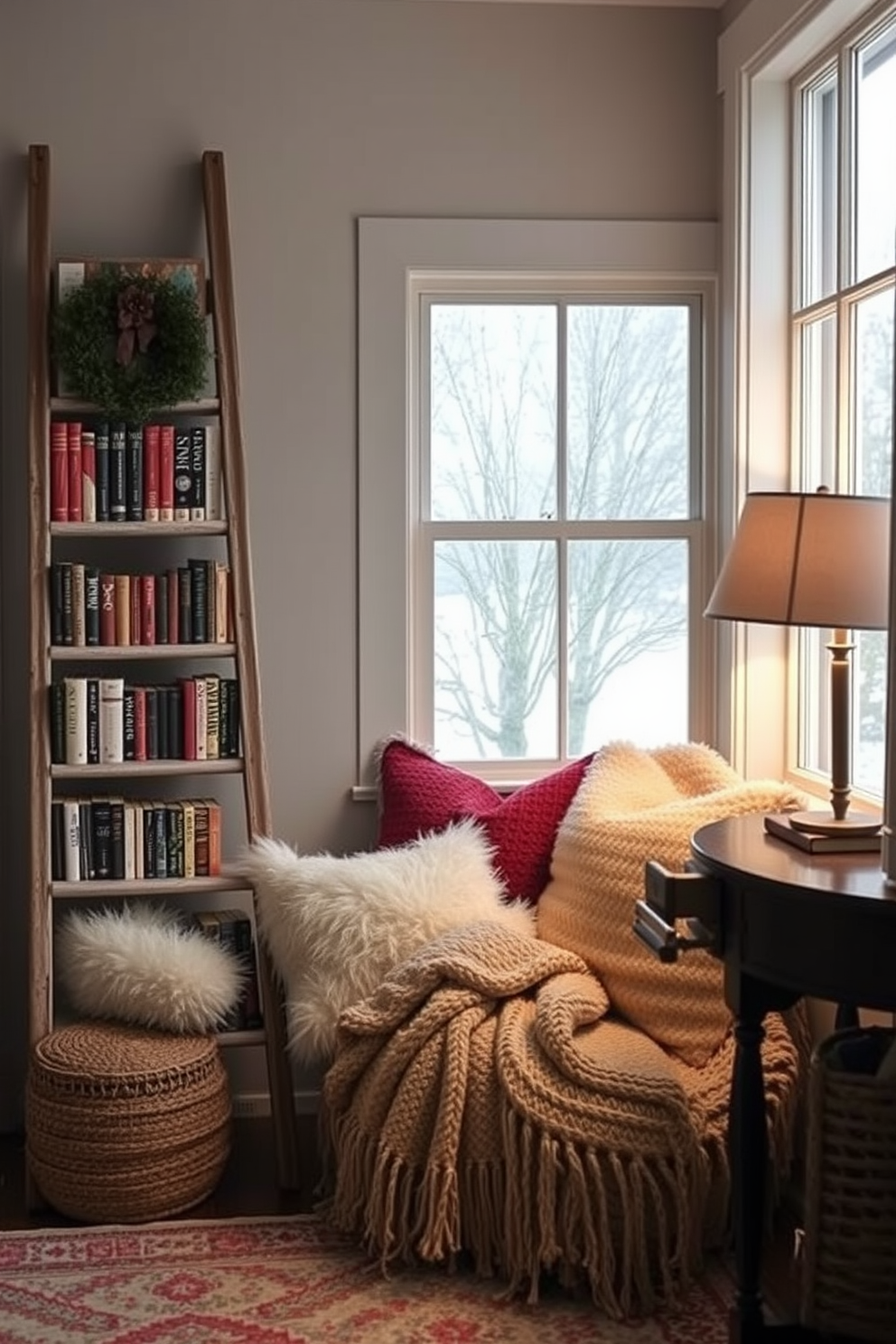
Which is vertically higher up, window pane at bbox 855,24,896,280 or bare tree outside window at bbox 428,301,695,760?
window pane at bbox 855,24,896,280

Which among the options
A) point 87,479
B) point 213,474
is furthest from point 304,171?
point 87,479

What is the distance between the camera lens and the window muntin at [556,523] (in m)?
3.91

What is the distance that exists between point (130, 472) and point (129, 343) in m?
0.28

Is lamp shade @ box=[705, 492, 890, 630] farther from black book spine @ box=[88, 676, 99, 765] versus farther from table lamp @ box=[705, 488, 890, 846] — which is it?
black book spine @ box=[88, 676, 99, 765]

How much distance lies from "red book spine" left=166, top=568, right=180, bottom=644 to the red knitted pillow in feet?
1.90

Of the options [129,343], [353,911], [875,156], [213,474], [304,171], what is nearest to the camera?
[875,156]

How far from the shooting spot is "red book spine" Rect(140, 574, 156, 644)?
354 cm

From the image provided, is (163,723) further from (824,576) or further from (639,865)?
(824,576)

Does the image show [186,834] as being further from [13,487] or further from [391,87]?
[391,87]

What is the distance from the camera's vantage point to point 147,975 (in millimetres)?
3352

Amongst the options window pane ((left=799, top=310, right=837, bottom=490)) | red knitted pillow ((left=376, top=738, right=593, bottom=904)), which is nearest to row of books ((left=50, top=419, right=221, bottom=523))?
red knitted pillow ((left=376, top=738, right=593, bottom=904))

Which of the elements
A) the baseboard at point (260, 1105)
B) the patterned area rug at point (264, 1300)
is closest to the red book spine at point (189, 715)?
the baseboard at point (260, 1105)

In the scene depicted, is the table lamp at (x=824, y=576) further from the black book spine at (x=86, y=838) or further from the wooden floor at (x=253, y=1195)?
the black book spine at (x=86, y=838)

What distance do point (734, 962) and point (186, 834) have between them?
5.02 feet
